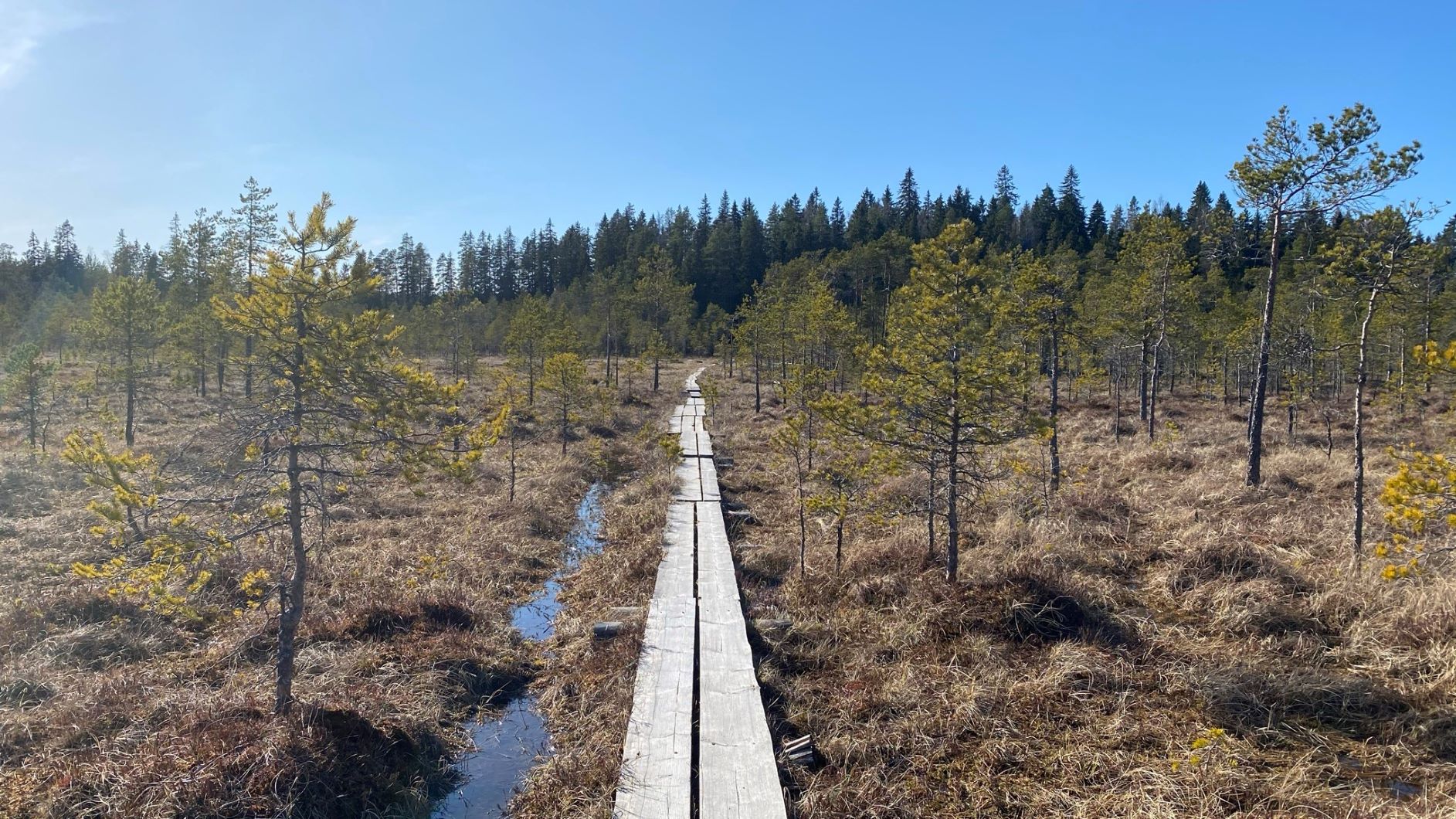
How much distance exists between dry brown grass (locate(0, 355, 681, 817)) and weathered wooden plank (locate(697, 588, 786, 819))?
95.1 inches

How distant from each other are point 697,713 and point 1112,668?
4066 millimetres

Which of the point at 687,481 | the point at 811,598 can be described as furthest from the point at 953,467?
the point at 687,481

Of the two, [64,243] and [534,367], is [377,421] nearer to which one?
[534,367]

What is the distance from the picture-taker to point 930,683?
7246mm

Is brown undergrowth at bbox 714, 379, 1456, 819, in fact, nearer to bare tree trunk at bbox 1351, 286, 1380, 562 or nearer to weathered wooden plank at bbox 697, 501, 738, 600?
bare tree trunk at bbox 1351, 286, 1380, 562

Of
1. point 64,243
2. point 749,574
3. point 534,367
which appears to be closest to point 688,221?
point 534,367

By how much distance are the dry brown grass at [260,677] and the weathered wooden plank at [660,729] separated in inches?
71.8

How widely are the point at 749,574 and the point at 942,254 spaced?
5.38m

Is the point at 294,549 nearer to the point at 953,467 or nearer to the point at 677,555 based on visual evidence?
the point at 677,555

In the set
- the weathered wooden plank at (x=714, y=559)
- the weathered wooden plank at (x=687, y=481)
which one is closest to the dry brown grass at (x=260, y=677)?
the weathered wooden plank at (x=714, y=559)

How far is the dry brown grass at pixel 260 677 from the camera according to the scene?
18.6ft

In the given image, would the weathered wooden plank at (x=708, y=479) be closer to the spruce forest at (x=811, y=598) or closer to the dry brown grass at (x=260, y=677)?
the spruce forest at (x=811, y=598)

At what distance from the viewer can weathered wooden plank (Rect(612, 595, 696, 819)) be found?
5262 mm

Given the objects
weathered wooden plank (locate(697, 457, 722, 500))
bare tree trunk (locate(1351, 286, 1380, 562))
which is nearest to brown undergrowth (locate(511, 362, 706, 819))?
weathered wooden plank (locate(697, 457, 722, 500))
